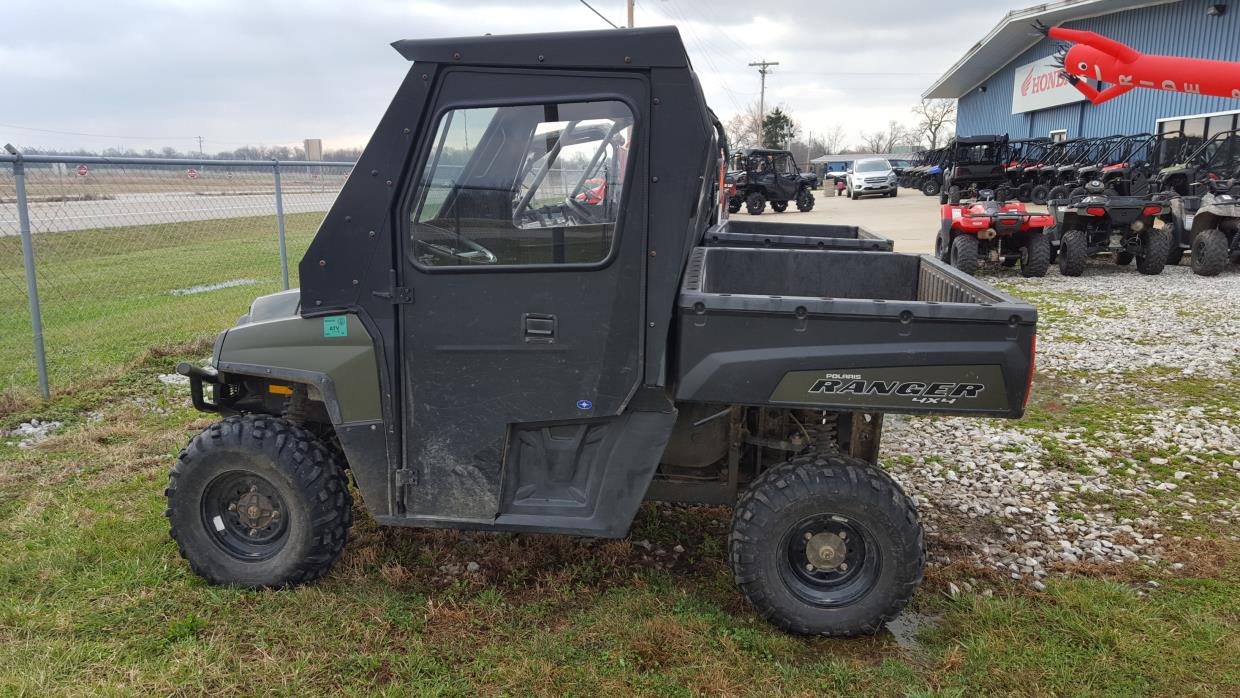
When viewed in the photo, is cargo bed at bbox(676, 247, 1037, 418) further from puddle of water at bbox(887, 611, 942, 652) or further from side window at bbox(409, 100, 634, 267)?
puddle of water at bbox(887, 611, 942, 652)

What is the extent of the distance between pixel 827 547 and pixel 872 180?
118 ft

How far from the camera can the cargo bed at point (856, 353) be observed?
2.91m

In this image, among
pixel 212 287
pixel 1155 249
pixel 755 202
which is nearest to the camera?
pixel 212 287

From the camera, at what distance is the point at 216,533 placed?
348 cm

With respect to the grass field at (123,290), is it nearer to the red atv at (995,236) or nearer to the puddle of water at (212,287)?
the puddle of water at (212,287)

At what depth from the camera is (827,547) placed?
319 cm

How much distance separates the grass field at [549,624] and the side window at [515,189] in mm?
1413

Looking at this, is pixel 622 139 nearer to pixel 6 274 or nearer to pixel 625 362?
pixel 625 362

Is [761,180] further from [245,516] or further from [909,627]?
[245,516]

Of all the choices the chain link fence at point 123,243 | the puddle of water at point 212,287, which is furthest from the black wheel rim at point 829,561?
the puddle of water at point 212,287

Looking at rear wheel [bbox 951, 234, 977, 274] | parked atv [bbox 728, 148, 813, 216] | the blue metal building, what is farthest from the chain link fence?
the blue metal building

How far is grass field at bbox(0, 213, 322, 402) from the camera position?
301 inches

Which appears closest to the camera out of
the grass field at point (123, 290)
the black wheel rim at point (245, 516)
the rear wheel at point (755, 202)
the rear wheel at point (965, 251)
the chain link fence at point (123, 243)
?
the black wheel rim at point (245, 516)

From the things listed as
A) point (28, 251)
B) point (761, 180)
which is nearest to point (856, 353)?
point (28, 251)
